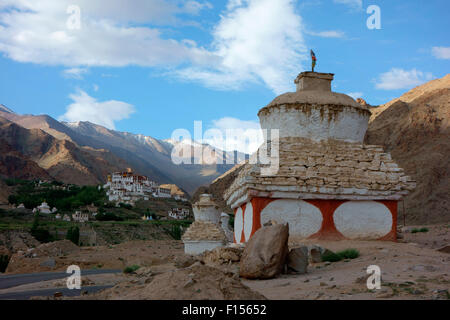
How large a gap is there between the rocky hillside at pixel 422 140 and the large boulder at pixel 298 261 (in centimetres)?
3914

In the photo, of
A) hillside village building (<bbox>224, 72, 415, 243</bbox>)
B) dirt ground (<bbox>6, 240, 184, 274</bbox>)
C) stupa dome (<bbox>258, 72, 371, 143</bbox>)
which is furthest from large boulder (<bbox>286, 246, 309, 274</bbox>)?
dirt ground (<bbox>6, 240, 184, 274</bbox>)

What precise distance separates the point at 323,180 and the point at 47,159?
151 m

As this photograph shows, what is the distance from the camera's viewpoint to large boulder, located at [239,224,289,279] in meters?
9.26

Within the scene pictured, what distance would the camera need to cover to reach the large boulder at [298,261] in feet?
31.8

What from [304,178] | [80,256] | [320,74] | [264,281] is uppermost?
[320,74]

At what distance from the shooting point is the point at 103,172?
495 ft

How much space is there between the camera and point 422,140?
55281mm

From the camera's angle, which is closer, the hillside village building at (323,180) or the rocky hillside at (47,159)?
the hillside village building at (323,180)

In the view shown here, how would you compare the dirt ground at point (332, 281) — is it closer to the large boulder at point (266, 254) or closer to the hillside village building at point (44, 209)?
the large boulder at point (266, 254)

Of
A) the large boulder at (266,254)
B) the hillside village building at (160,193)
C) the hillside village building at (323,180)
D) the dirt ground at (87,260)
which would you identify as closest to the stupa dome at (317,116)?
the hillside village building at (323,180)

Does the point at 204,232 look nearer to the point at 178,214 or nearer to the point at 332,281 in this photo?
the point at 332,281
